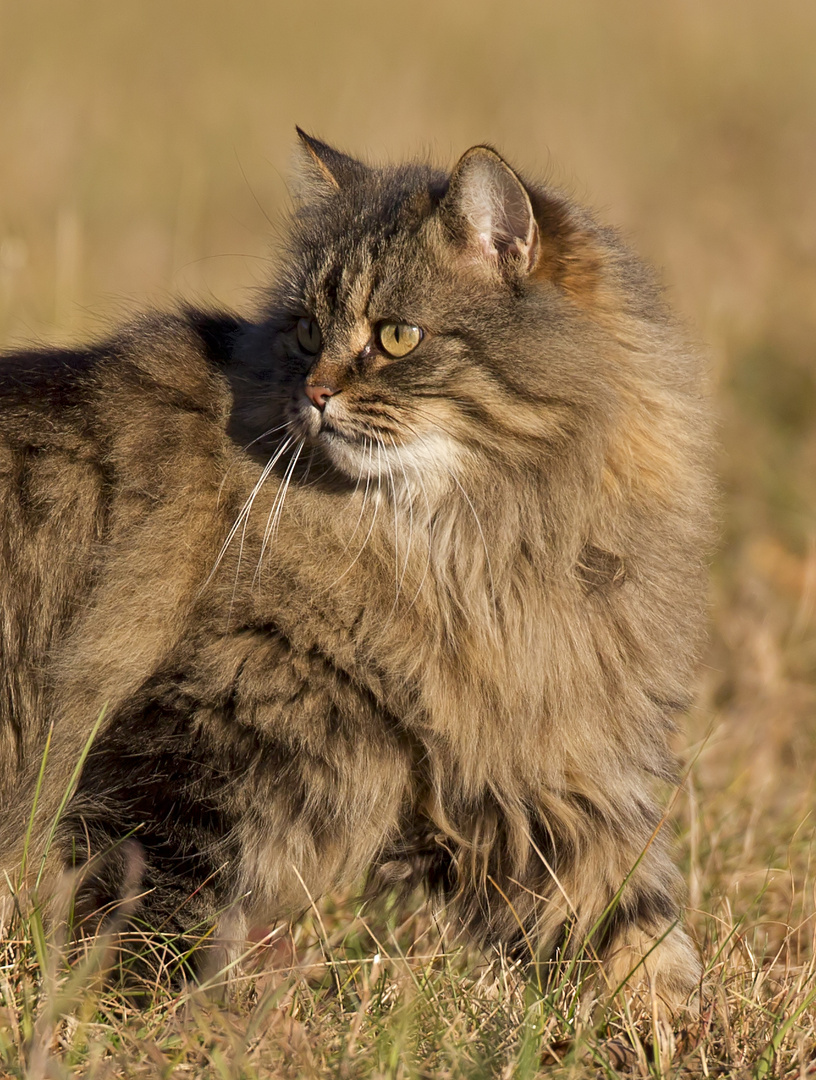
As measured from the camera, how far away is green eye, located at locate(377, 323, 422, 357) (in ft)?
7.40

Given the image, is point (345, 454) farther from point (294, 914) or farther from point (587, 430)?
point (294, 914)

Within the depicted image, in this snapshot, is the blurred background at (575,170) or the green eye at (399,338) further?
the blurred background at (575,170)

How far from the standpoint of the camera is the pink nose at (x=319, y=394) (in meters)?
2.21

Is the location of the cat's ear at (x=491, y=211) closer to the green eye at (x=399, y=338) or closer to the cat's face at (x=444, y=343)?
the cat's face at (x=444, y=343)

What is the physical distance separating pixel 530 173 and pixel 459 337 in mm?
946

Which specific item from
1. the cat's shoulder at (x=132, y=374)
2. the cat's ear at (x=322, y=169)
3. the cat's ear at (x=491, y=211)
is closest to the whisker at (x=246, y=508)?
the cat's shoulder at (x=132, y=374)

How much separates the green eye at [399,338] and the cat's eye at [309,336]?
151 millimetres

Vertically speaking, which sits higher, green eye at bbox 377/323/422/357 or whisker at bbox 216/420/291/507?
green eye at bbox 377/323/422/357

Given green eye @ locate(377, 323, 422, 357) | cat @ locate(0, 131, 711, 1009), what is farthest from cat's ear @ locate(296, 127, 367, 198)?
green eye @ locate(377, 323, 422, 357)

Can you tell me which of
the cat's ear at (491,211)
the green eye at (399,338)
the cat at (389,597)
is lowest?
the cat at (389,597)

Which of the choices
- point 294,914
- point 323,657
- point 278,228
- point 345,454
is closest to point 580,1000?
point 294,914

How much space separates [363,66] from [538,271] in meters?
6.45

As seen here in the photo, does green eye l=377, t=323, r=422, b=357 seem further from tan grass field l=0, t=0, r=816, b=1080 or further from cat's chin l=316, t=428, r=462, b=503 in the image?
tan grass field l=0, t=0, r=816, b=1080

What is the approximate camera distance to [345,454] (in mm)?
2213
